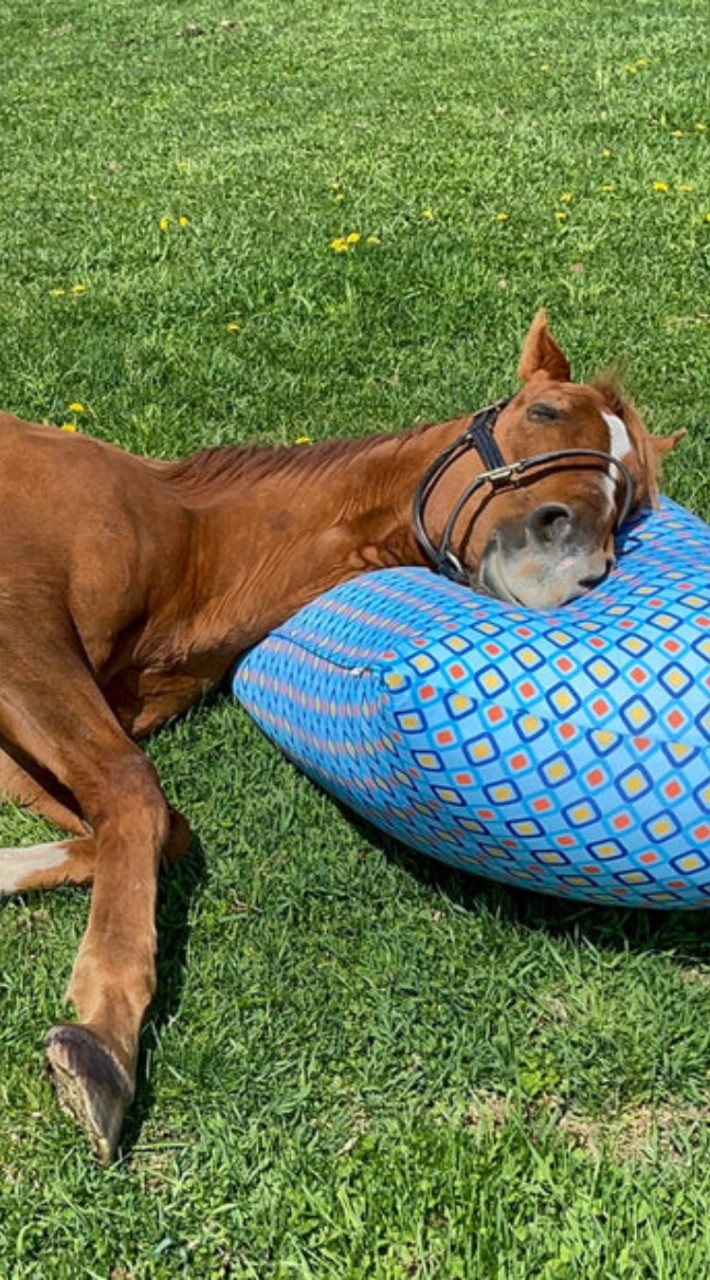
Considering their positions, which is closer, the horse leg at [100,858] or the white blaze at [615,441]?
the horse leg at [100,858]

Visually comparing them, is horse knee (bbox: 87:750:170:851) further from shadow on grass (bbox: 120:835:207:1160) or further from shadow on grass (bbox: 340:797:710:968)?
shadow on grass (bbox: 340:797:710:968)

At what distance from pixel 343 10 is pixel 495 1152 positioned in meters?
17.5

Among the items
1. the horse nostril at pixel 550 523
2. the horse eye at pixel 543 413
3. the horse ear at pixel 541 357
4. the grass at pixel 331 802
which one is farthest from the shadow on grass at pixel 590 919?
the horse ear at pixel 541 357

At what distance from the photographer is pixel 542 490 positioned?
12.8 ft

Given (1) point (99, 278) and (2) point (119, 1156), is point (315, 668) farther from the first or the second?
(1) point (99, 278)

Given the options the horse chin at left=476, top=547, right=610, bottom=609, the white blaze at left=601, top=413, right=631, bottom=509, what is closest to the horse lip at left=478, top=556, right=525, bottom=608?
the horse chin at left=476, top=547, right=610, bottom=609

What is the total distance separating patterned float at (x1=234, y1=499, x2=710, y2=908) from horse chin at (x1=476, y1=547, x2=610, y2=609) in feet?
1.01

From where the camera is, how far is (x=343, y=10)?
58.8 feet

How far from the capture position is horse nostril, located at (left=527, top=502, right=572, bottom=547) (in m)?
3.78

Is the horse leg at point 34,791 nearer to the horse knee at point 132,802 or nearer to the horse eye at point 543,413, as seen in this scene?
the horse knee at point 132,802

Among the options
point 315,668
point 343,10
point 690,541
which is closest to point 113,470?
point 315,668

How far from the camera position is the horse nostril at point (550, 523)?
3775mm

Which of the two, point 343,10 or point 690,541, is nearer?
point 690,541

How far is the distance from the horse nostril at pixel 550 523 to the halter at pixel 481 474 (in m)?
0.19
